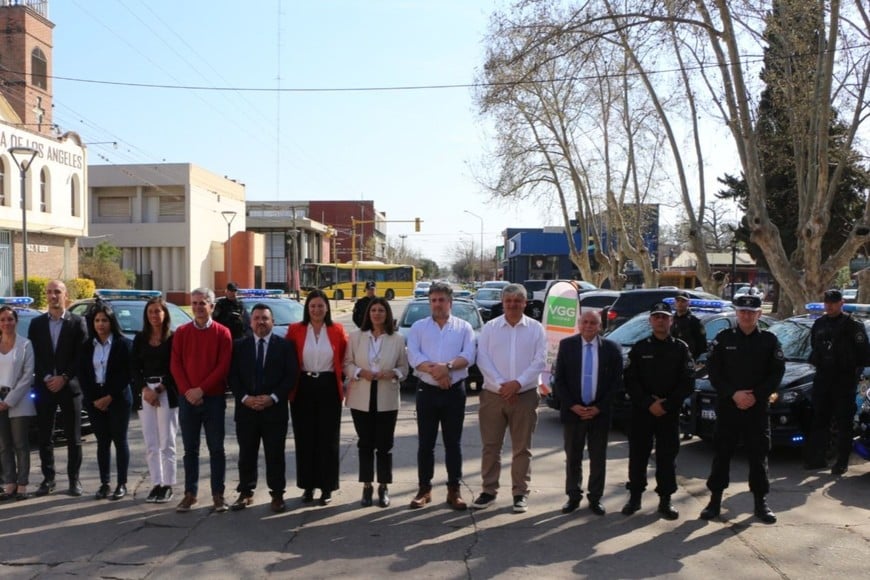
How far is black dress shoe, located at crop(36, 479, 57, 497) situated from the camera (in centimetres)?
696

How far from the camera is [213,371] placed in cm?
648

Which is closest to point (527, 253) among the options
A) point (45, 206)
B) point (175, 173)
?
point (175, 173)

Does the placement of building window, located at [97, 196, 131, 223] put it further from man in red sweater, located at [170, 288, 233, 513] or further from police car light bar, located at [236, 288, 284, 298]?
man in red sweater, located at [170, 288, 233, 513]

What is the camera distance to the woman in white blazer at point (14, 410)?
6.85m

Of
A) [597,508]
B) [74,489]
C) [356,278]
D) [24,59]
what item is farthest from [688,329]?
[356,278]

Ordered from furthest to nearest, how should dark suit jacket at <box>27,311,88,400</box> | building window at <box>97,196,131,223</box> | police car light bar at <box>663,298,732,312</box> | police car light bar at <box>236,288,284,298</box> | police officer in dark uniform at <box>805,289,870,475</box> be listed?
1. building window at <box>97,196,131,223</box>
2. police car light bar at <box>236,288,284,298</box>
3. police car light bar at <box>663,298,732,312</box>
4. police officer in dark uniform at <box>805,289,870,475</box>
5. dark suit jacket at <box>27,311,88,400</box>

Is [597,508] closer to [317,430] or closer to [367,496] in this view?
[367,496]

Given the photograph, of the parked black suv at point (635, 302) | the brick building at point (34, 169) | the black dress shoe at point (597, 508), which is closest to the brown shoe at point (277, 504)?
the black dress shoe at point (597, 508)

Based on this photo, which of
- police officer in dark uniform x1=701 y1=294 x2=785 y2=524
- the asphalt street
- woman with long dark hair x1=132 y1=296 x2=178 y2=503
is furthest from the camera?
woman with long dark hair x1=132 y1=296 x2=178 y2=503

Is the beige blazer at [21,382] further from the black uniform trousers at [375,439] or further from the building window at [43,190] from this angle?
the building window at [43,190]

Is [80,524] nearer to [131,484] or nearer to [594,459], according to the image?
[131,484]

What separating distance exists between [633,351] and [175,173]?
162ft

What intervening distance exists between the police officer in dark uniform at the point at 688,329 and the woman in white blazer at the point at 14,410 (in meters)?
7.19

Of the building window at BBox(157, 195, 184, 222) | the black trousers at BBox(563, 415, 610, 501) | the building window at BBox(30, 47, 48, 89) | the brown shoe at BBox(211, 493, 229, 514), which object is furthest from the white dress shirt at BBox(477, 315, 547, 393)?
the building window at BBox(157, 195, 184, 222)
